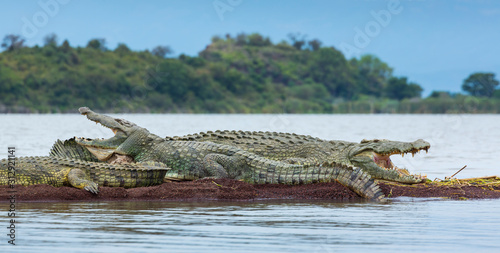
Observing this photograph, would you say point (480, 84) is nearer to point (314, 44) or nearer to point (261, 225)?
point (314, 44)

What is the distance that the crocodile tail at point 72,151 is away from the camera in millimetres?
11367

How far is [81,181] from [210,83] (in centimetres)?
8210

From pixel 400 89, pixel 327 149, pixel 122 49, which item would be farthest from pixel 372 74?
pixel 327 149

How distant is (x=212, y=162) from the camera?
10.5 m

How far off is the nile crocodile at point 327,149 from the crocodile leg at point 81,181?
6.64ft

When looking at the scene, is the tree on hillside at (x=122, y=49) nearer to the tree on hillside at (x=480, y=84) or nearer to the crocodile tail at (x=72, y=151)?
the tree on hillside at (x=480, y=84)

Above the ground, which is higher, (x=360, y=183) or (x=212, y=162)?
(x=212, y=162)

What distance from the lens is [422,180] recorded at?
10594mm

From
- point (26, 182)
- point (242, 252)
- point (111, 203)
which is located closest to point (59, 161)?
point (26, 182)

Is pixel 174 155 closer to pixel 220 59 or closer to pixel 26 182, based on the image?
pixel 26 182

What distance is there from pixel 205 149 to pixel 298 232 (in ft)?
13.0

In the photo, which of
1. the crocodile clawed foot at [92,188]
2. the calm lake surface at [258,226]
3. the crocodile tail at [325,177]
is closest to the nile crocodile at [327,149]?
the crocodile tail at [325,177]

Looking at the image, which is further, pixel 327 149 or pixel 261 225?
pixel 327 149

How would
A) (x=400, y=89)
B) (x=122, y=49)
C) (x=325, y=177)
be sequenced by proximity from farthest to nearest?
1. (x=400, y=89)
2. (x=122, y=49)
3. (x=325, y=177)
